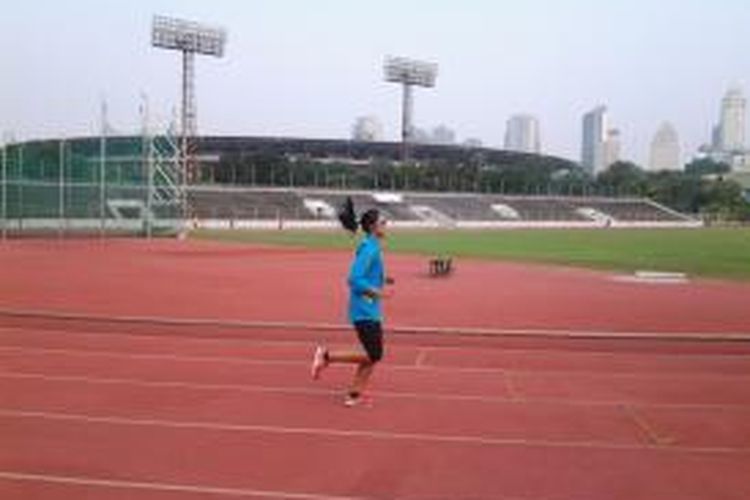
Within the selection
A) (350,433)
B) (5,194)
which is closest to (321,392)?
(350,433)

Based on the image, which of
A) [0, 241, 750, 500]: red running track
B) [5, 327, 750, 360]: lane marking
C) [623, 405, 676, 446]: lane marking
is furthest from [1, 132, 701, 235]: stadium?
[623, 405, 676, 446]: lane marking

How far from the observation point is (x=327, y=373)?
38.7 feet

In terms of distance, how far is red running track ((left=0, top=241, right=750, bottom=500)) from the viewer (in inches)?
284

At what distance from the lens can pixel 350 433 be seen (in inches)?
343

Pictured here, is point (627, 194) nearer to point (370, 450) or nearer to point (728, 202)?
point (728, 202)

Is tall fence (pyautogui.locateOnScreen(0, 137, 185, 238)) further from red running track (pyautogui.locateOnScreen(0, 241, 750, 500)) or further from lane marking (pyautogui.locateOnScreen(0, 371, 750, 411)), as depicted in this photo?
lane marking (pyautogui.locateOnScreen(0, 371, 750, 411))

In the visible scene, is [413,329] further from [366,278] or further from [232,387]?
[366,278]

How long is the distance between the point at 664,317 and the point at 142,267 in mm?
14732

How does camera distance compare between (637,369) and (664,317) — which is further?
(664,317)

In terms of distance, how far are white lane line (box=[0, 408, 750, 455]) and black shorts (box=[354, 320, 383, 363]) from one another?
118cm

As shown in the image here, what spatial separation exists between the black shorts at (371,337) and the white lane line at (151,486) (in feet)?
10.1

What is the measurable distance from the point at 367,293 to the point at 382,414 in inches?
37.7

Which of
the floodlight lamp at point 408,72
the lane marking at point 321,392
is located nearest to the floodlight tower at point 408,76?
the floodlight lamp at point 408,72

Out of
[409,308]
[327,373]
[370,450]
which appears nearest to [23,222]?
[409,308]
